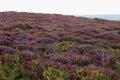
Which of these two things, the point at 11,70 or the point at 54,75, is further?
the point at 11,70

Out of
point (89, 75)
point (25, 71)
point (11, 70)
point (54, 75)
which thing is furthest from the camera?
point (25, 71)

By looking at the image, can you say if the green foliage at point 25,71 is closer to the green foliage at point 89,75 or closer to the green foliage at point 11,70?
the green foliage at point 11,70

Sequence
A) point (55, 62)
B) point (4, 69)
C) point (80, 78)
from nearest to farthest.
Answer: point (80, 78), point (4, 69), point (55, 62)

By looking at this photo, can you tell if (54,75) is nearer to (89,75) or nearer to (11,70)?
(89,75)

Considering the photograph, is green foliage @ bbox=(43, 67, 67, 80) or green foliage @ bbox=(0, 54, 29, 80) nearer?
green foliage @ bbox=(43, 67, 67, 80)

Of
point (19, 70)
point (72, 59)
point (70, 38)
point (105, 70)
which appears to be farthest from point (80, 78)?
point (70, 38)

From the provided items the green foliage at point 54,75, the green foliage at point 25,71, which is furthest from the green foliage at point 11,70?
the green foliage at point 54,75

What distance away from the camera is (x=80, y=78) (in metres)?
7.78

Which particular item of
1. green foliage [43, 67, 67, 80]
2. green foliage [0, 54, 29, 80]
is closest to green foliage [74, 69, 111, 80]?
green foliage [43, 67, 67, 80]

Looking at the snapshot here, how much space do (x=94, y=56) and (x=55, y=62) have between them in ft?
6.38

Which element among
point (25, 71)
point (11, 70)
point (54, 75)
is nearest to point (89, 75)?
point (54, 75)

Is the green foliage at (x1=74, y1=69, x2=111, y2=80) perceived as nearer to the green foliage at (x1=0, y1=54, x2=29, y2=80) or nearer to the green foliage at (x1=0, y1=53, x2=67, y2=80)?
the green foliage at (x1=0, y1=53, x2=67, y2=80)

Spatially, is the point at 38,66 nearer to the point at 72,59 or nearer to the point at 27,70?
the point at 27,70

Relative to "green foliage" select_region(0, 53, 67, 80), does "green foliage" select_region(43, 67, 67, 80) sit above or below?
above
